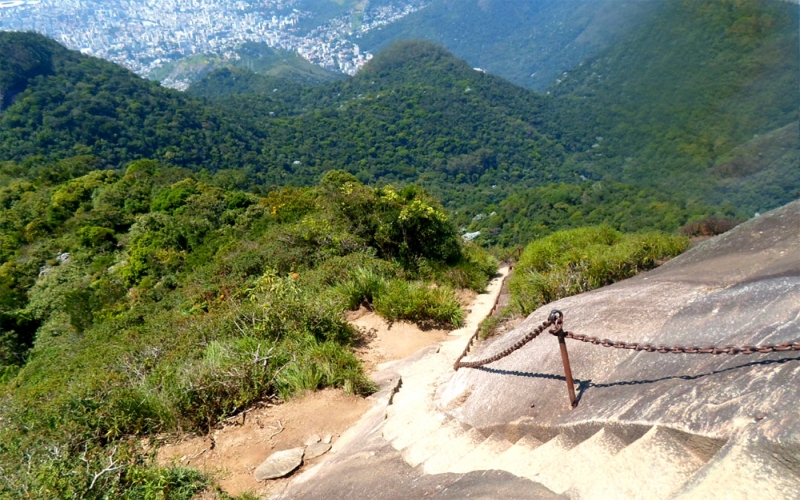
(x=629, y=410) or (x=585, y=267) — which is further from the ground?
(x=629, y=410)

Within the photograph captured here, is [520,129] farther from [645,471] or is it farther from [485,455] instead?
[645,471]

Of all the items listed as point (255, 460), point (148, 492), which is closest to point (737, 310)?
point (255, 460)

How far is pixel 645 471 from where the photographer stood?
99.4 inches

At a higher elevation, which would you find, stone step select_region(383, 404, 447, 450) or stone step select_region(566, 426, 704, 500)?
stone step select_region(566, 426, 704, 500)

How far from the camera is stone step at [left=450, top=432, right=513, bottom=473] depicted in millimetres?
3252

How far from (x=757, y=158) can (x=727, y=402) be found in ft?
254

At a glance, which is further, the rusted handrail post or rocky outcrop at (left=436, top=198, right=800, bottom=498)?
the rusted handrail post

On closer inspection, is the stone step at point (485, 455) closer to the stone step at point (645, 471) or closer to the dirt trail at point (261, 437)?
the stone step at point (645, 471)

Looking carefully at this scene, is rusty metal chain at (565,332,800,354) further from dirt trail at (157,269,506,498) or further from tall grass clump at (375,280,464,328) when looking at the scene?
tall grass clump at (375,280,464,328)

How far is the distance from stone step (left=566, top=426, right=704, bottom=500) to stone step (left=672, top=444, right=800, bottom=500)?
0.39ft

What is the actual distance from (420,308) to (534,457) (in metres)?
4.85

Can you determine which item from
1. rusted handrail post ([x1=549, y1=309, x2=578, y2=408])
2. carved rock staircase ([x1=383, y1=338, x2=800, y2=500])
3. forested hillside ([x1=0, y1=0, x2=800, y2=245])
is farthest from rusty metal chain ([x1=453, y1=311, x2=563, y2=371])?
forested hillside ([x1=0, y1=0, x2=800, y2=245])

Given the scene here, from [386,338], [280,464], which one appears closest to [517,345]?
[280,464]

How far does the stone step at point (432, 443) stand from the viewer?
3689 mm
